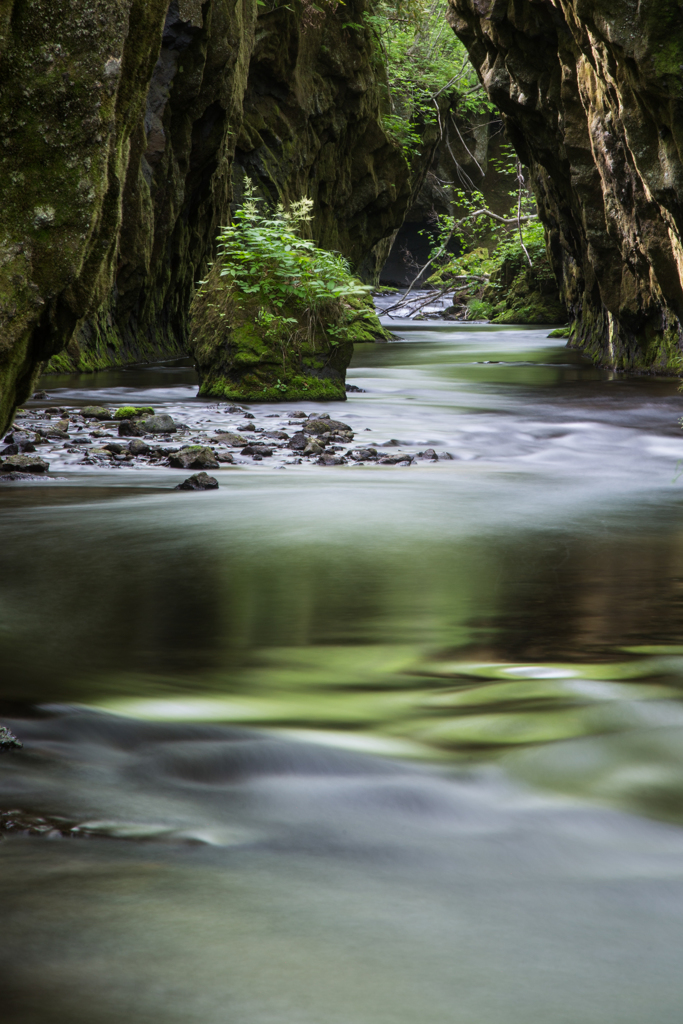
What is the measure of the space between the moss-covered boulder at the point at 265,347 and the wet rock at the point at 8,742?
8.55 m

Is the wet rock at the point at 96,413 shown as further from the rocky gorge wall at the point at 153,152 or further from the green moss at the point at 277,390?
the rocky gorge wall at the point at 153,152

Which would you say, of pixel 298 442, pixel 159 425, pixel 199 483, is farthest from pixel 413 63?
pixel 199 483

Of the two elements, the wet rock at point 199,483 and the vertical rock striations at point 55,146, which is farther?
the wet rock at point 199,483

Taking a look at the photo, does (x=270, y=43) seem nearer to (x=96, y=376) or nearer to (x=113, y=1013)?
(x=96, y=376)

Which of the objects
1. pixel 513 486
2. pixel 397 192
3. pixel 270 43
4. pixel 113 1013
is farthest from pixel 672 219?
pixel 397 192

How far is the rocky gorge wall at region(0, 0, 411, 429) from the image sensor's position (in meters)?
3.15

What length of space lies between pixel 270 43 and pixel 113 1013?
21117 millimetres

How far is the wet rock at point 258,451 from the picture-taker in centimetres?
693

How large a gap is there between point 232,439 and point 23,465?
6.46ft

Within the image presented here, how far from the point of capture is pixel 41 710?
2.23m

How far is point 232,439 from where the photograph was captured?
751 centimetres

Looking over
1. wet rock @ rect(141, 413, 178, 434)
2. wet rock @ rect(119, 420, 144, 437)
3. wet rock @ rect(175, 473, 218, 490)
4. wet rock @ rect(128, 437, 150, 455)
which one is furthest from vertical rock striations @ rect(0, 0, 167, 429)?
wet rock @ rect(141, 413, 178, 434)

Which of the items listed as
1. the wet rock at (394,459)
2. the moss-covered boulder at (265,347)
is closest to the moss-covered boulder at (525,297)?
the moss-covered boulder at (265,347)

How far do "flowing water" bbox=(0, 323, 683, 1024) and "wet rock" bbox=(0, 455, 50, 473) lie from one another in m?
1.35
